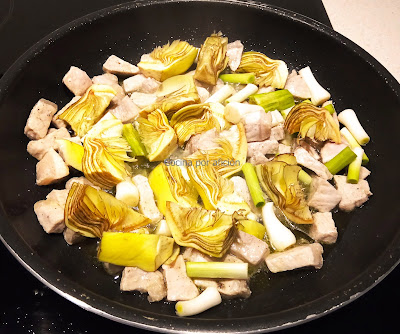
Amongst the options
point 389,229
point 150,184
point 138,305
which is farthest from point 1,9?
point 389,229

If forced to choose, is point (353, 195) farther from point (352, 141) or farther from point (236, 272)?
point (236, 272)

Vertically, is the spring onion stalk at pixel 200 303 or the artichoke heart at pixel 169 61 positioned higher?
the artichoke heart at pixel 169 61

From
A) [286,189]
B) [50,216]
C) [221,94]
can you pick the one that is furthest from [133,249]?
[221,94]

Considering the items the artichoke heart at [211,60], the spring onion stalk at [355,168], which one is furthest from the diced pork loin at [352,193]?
the artichoke heart at [211,60]

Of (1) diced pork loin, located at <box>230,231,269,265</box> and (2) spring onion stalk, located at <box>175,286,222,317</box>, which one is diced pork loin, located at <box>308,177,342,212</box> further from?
(2) spring onion stalk, located at <box>175,286,222,317</box>

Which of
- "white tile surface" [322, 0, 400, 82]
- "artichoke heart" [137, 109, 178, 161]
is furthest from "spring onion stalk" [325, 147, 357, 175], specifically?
"white tile surface" [322, 0, 400, 82]

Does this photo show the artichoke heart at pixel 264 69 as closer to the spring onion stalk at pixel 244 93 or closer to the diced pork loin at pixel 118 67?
the spring onion stalk at pixel 244 93

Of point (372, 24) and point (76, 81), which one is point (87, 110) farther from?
point (372, 24)
